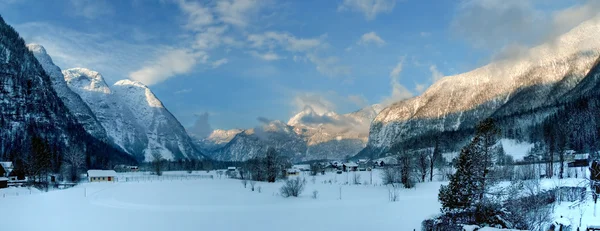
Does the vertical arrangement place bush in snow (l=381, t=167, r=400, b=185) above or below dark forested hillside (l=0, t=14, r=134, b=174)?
below

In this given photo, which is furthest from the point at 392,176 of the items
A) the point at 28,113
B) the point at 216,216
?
the point at 28,113

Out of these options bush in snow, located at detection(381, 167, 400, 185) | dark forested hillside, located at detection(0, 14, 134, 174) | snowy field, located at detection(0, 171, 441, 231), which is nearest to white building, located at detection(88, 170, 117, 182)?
dark forested hillside, located at detection(0, 14, 134, 174)

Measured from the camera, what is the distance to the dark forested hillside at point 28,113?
134m

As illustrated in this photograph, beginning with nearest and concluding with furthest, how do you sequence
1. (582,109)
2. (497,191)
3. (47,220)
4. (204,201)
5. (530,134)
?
(497,191)
(47,220)
(204,201)
(582,109)
(530,134)

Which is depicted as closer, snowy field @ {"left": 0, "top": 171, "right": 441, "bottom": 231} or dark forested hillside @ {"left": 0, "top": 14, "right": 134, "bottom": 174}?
snowy field @ {"left": 0, "top": 171, "right": 441, "bottom": 231}

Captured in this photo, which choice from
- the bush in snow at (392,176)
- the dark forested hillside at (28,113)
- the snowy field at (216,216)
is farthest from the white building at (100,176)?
the bush in snow at (392,176)

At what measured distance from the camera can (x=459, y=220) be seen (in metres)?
22.7

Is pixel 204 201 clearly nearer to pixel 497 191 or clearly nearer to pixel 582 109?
pixel 497 191

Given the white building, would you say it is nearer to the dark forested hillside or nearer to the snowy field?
the dark forested hillside

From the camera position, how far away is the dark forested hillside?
134 meters

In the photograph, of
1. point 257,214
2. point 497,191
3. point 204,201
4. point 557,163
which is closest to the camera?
point 497,191

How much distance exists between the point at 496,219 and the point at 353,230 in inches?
349

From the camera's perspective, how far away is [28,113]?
152000 millimetres

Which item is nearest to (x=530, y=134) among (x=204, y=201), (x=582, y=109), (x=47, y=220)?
(x=582, y=109)
